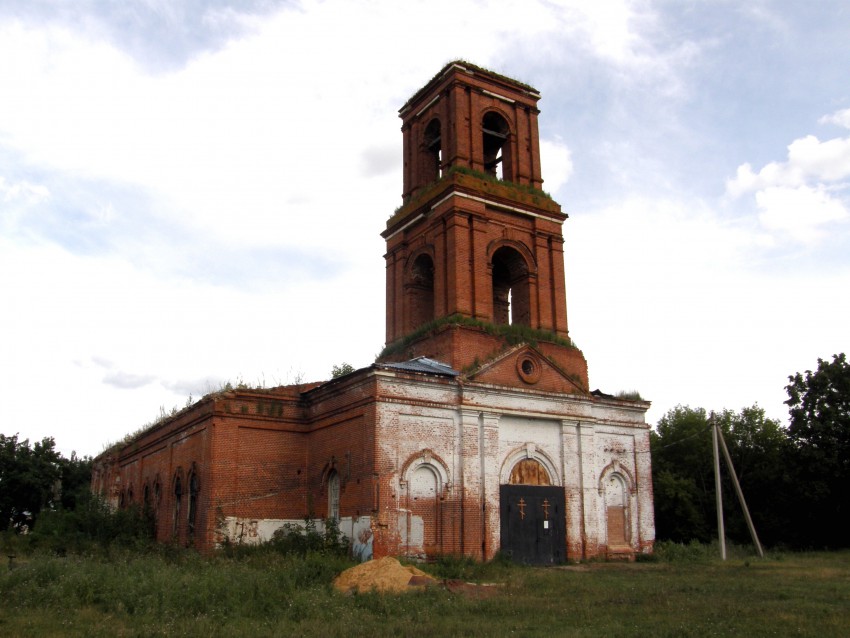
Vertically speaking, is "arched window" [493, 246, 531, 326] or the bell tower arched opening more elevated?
the bell tower arched opening

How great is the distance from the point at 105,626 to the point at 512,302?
16462 mm

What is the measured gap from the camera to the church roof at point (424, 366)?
64.6 feet

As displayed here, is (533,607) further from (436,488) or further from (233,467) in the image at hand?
(233,467)

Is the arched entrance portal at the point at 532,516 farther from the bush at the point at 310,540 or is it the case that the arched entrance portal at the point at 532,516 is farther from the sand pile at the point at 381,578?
the sand pile at the point at 381,578

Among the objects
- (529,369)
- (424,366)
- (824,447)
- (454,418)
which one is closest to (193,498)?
(424,366)

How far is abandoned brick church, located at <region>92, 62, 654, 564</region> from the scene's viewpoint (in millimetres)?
19500

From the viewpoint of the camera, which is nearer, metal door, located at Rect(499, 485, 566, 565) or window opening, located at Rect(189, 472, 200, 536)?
metal door, located at Rect(499, 485, 566, 565)

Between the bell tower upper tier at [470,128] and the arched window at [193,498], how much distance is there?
11283mm

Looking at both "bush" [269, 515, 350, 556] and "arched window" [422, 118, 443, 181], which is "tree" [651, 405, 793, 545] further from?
"bush" [269, 515, 350, 556]

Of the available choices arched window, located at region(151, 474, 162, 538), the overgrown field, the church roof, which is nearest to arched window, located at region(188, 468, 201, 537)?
arched window, located at region(151, 474, 162, 538)

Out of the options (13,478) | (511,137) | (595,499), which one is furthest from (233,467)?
(13,478)

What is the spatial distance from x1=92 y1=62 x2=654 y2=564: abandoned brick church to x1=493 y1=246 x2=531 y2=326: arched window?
0.23ft

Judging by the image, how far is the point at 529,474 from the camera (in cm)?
2128

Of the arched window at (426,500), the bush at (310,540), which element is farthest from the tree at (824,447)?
the bush at (310,540)
